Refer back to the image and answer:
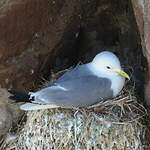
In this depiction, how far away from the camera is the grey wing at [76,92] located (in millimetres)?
1853

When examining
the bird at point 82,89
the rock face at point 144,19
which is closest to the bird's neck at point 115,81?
the bird at point 82,89

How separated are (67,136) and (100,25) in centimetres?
93

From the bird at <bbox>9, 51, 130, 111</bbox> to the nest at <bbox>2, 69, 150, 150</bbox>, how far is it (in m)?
0.06

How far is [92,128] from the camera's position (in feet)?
6.16

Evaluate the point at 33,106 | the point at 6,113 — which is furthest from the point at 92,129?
the point at 6,113

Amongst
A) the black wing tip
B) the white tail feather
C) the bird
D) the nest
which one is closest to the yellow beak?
the bird

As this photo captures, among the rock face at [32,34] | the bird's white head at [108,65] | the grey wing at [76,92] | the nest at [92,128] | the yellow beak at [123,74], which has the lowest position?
the nest at [92,128]

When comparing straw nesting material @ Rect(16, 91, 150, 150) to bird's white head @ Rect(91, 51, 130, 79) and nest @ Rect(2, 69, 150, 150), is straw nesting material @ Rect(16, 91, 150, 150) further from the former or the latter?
bird's white head @ Rect(91, 51, 130, 79)

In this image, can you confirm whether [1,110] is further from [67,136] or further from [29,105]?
[67,136]

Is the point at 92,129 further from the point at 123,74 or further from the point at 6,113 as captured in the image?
the point at 6,113

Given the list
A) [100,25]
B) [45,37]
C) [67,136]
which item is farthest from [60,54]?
[67,136]

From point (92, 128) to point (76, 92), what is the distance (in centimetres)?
19

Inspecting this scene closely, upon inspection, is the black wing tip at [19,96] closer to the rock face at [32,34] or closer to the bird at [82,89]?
the bird at [82,89]

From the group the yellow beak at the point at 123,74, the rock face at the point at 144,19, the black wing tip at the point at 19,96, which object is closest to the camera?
the rock face at the point at 144,19
